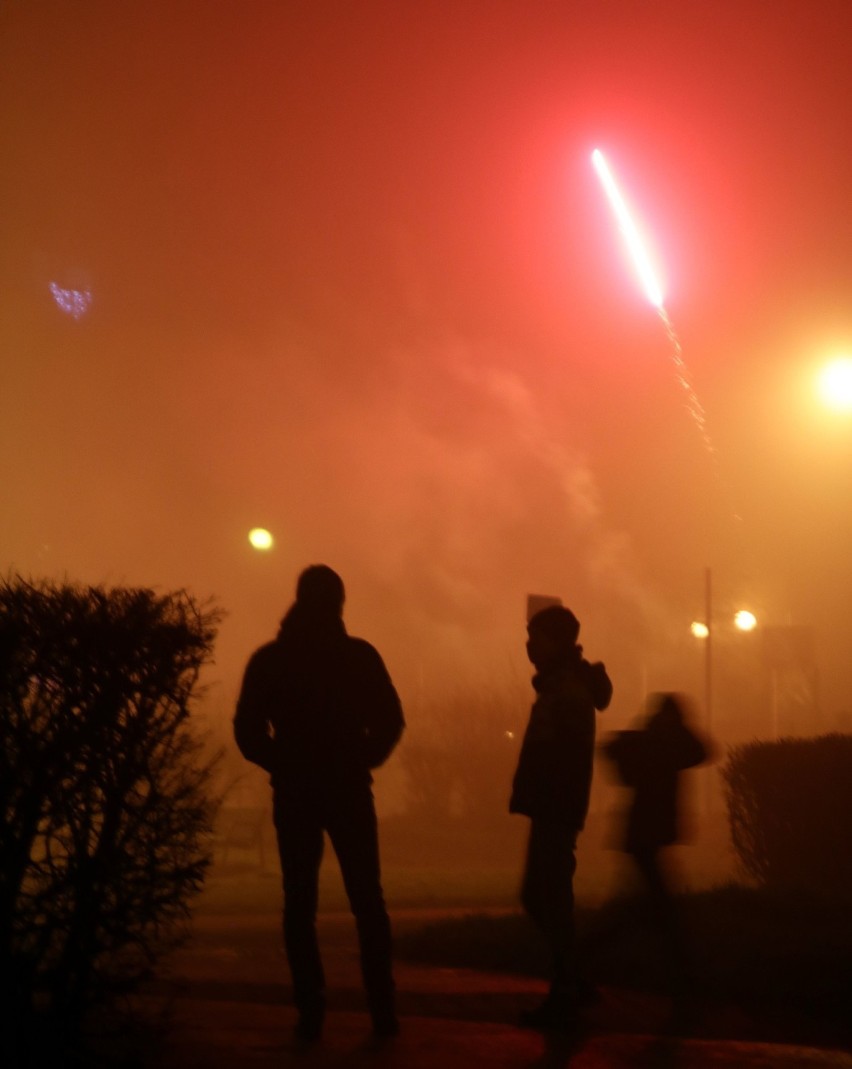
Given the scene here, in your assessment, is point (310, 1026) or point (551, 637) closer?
point (310, 1026)

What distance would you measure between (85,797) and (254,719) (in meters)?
A: 0.83

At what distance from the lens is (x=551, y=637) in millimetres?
6047

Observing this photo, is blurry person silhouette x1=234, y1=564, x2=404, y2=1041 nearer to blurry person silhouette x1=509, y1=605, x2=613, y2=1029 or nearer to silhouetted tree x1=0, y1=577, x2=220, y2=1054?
silhouetted tree x1=0, y1=577, x2=220, y2=1054

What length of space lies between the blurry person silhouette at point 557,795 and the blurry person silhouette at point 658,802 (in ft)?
1.86

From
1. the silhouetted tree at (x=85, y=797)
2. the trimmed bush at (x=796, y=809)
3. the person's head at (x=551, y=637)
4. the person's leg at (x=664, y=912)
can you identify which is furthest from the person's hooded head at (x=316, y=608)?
the trimmed bush at (x=796, y=809)

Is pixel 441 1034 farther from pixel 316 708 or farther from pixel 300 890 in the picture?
pixel 316 708

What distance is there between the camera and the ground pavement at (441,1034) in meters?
4.92

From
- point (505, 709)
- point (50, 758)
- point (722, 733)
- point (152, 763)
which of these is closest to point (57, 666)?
point (50, 758)

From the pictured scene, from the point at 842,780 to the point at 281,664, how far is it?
6.93 meters

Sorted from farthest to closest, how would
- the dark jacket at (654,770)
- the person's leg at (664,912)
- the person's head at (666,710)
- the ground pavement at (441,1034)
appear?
the person's head at (666,710)
the dark jacket at (654,770)
the person's leg at (664,912)
the ground pavement at (441,1034)

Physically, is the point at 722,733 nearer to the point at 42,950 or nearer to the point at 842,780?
the point at 842,780

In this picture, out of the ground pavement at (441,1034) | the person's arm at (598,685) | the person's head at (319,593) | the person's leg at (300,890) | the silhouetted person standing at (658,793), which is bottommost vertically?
the ground pavement at (441,1034)

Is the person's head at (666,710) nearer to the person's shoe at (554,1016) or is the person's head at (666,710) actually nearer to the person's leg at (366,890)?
the person's shoe at (554,1016)

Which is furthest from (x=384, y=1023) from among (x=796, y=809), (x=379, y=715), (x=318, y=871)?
(x=796, y=809)
